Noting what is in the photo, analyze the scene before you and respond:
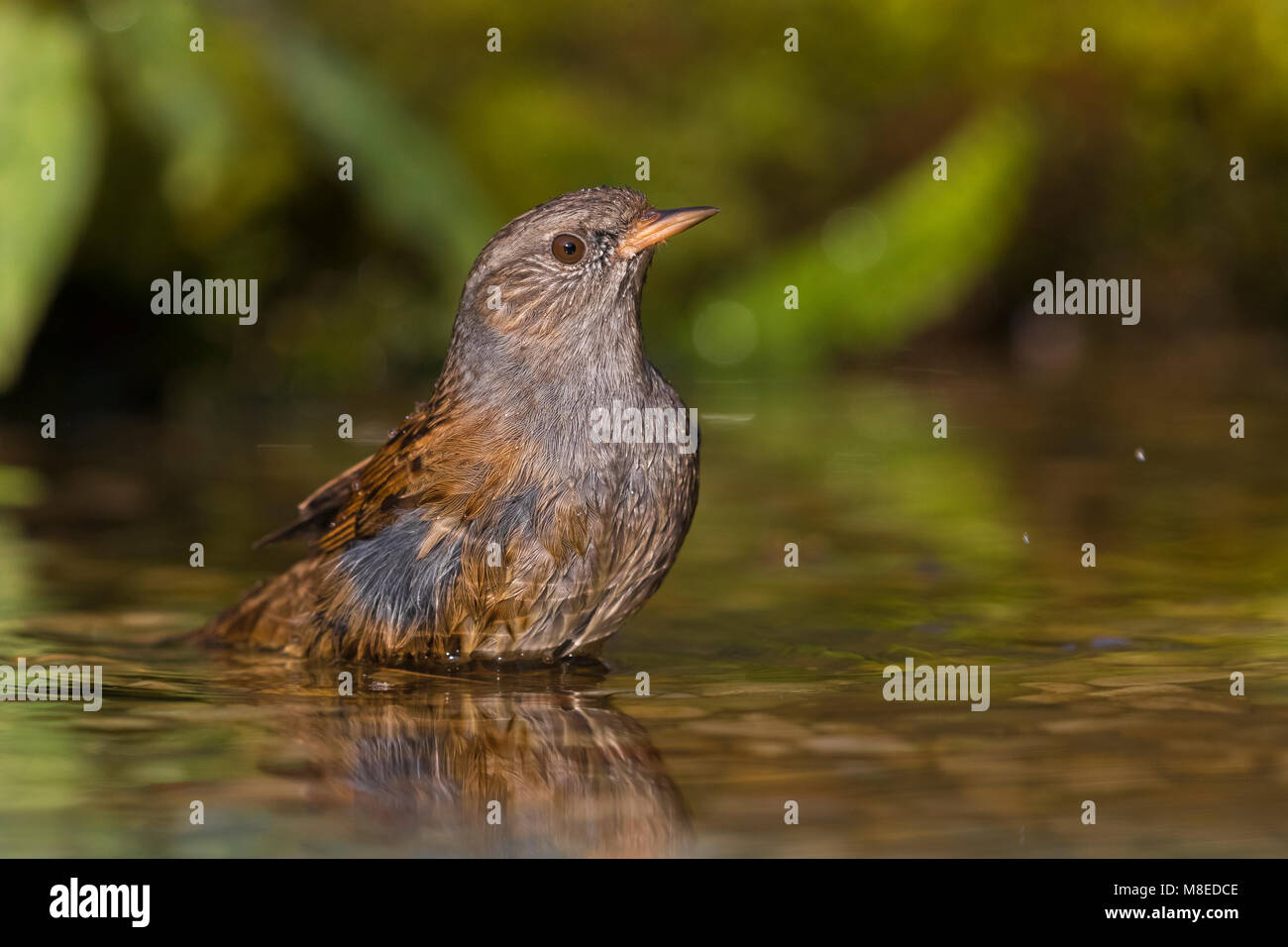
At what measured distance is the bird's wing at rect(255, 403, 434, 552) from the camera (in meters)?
5.94

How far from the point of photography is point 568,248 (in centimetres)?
600

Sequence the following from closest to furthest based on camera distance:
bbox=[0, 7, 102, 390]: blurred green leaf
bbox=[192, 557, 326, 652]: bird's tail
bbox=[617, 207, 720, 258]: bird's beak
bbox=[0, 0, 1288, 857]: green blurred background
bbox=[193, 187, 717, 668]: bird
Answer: bbox=[0, 0, 1288, 857]: green blurred background < bbox=[193, 187, 717, 668]: bird < bbox=[617, 207, 720, 258]: bird's beak < bbox=[192, 557, 326, 652]: bird's tail < bbox=[0, 7, 102, 390]: blurred green leaf

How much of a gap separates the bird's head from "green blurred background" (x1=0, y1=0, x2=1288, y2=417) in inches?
147

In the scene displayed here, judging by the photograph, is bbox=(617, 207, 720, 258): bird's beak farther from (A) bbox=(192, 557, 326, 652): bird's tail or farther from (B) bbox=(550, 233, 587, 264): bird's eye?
(A) bbox=(192, 557, 326, 652): bird's tail

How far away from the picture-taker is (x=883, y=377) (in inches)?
445

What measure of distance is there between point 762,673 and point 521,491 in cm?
89

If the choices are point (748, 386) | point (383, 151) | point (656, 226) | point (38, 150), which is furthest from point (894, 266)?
point (656, 226)

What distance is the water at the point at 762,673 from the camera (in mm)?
3912

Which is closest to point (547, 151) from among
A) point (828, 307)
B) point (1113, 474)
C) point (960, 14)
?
point (828, 307)

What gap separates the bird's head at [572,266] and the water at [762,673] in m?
1.00

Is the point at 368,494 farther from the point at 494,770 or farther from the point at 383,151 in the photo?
the point at 383,151

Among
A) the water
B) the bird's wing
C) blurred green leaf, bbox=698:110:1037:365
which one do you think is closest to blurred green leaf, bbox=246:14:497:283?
the water
